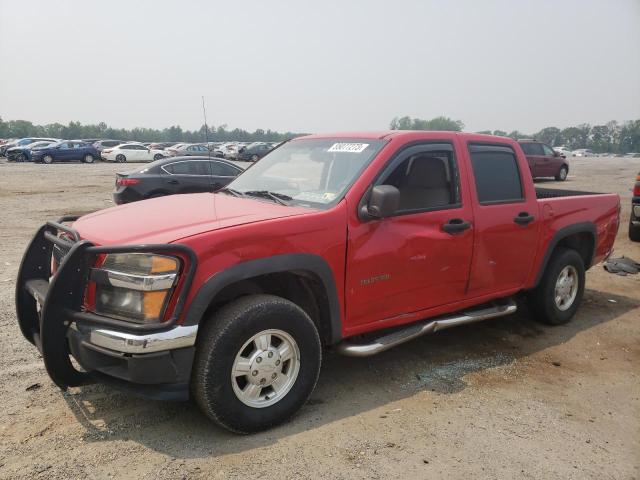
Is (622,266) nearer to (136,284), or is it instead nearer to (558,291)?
→ (558,291)

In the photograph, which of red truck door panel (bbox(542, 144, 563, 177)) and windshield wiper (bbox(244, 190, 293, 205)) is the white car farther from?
windshield wiper (bbox(244, 190, 293, 205))

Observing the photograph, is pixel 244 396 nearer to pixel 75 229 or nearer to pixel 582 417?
pixel 75 229

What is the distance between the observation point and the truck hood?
313 centimetres

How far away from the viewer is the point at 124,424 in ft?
10.9

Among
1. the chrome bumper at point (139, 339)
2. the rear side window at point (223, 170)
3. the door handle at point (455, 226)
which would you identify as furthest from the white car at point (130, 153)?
the chrome bumper at point (139, 339)

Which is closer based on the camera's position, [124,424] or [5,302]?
[124,424]

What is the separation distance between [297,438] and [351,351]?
0.70 m

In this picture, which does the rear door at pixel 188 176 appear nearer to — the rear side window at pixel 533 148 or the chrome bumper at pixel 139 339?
the chrome bumper at pixel 139 339

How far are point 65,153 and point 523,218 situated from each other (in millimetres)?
37062

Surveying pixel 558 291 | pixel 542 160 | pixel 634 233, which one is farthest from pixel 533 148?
pixel 558 291

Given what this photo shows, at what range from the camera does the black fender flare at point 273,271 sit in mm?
2955

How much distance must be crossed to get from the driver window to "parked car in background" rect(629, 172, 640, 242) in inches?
252

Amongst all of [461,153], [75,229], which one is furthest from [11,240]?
[461,153]

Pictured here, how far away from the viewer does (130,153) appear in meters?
39.0
